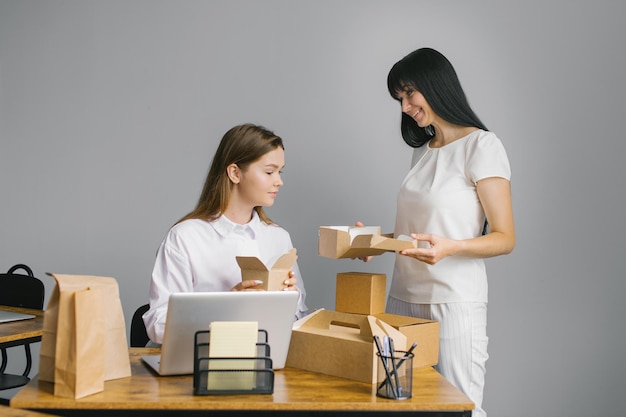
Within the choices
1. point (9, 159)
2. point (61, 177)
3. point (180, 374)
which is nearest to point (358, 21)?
point (61, 177)

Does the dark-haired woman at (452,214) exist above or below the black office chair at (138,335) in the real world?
above

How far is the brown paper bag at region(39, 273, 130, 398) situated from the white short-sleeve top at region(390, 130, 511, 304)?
3.75 ft

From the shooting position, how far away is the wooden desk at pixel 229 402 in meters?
1.53

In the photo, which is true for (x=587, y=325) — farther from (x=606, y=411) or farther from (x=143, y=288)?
(x=143, y=288)

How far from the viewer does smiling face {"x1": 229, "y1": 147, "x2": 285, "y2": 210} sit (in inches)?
95.0

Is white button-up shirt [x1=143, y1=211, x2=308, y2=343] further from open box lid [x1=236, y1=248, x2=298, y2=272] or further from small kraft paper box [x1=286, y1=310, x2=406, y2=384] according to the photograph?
small kraft paper box [x1=286, y1=310, x2=406, y2=384]

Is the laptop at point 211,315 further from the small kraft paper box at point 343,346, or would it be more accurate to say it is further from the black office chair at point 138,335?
the black office chair at point 138,335

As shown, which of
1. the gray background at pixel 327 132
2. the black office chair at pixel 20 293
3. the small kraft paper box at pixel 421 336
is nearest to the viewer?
the small kraft paper box at pixel 421 336

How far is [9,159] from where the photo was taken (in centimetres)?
370

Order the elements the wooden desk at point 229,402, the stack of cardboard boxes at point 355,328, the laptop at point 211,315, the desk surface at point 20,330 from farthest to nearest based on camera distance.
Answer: the desk surface at point 20,330 < the stack of cardboard boxes at point 355,328 < the laptop at point 211,315 < the wooden desk at point 229,402

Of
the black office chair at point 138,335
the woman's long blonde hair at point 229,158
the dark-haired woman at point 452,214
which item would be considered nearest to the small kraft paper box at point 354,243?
the dark-haired woman at point 452,214

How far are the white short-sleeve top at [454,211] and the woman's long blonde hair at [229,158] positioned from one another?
567 mm

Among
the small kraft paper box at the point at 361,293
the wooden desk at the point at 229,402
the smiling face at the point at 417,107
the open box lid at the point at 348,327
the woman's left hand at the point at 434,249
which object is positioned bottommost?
the wooden desk at the point at 229,402

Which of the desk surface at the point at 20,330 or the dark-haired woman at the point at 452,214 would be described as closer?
the dark-haired woman at the point at 452,214
